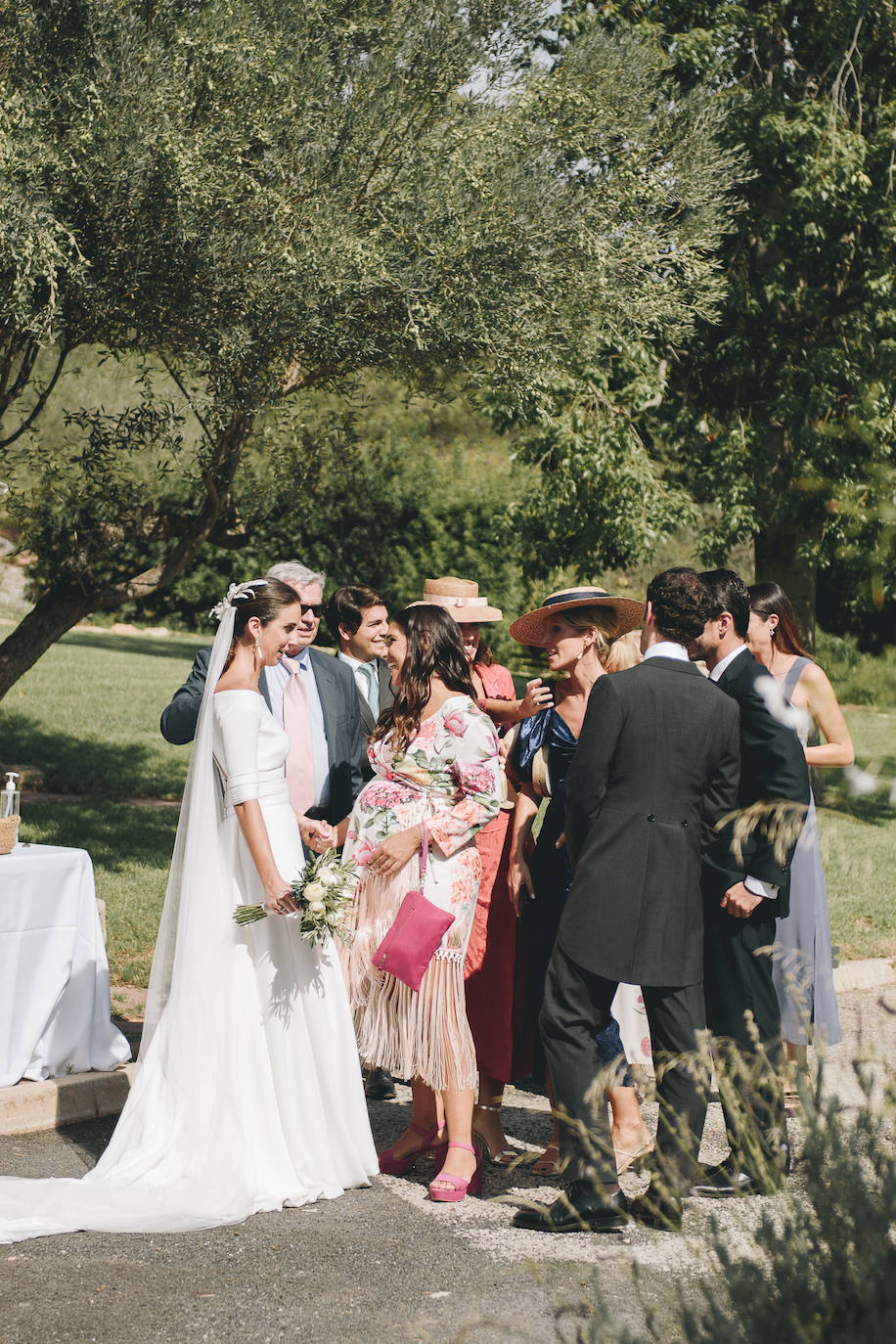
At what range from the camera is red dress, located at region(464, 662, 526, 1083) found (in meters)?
4.71

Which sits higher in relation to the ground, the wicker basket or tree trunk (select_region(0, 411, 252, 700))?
tree trunk (select_region(0, 411, 252, 700))

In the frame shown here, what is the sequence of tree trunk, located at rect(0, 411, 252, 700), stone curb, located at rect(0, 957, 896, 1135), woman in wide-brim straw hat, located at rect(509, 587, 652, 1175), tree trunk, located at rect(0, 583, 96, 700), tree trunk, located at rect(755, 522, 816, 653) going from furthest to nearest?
tree trunk, located at rect(755, 522, 816, 653) → tree trunk, located at rect(0, 583, 96, 700) → tree trunk, located at rect(0, 411, 252, 700) → stone curb, located at rect(0, 957, 896, 1135) → woman in wide-brim straw hat, located at rect(509, 587, 652, 1175)

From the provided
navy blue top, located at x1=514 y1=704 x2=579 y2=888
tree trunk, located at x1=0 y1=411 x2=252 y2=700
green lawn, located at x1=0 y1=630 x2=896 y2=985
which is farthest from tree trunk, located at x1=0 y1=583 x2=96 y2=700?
navy blue top, located at x1=514 y1=704 x2=579 y2=888

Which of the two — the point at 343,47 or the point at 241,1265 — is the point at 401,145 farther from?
the point at 241,1265

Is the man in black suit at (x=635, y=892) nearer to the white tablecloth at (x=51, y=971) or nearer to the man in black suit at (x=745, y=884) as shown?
the man in black suit at (x=745, y=884)

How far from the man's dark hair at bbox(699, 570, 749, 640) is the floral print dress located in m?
0.93

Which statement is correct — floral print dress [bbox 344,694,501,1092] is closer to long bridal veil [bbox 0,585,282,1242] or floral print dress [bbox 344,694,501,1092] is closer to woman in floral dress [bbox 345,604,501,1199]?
woman in floral dress [bbox 345,604,501,1199]

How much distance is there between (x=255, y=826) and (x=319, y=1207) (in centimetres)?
126

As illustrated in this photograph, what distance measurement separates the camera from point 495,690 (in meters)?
5.97

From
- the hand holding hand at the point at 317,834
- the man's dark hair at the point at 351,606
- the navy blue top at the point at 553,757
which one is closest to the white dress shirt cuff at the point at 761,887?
the navy blue top at the point at 553,757

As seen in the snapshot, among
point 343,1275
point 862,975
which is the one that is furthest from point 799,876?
point 862,975

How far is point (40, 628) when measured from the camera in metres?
9.38

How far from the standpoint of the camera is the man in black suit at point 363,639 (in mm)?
5773

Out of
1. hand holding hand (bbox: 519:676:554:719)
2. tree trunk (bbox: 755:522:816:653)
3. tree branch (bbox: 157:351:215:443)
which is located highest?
tree branch (bbox: 157:351:215:443)
